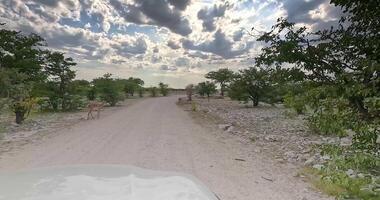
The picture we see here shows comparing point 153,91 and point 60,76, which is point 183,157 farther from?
point 153,91

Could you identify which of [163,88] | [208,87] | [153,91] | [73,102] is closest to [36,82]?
[73,102]

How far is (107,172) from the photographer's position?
15.6 feet

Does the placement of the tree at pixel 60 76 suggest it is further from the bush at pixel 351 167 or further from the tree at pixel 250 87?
the bush at pixel 351 167

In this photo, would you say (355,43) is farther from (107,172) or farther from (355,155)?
(107,172)

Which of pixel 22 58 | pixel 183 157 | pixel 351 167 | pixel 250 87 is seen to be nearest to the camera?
pixel 351 167

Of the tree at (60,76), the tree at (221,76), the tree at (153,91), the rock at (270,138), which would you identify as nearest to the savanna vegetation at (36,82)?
the tree at (60,76)

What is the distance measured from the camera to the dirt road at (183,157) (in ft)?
24.2

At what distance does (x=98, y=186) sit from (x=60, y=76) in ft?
77.3

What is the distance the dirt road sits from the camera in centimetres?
737

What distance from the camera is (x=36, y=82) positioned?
1953cm

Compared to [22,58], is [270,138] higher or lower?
lower

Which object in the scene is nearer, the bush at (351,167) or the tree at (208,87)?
the bush at (351,167)

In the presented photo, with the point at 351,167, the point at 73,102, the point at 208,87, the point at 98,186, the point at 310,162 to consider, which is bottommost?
the point at 310,162

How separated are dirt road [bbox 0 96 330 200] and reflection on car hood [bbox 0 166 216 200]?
8.45 feet
